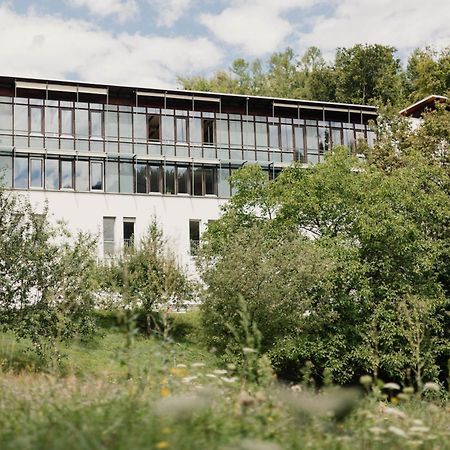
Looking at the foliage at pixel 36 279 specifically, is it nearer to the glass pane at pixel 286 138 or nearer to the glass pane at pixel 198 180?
the glass pane at pixel 198 180

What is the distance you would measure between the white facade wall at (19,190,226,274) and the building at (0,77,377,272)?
0.06m

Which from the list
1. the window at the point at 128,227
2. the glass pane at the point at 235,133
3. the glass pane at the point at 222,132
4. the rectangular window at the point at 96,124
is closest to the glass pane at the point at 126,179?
the window at the point at 128,227

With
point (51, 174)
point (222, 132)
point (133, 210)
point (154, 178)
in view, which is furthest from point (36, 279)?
point (222, 132)

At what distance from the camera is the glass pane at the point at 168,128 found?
46469 millimetres

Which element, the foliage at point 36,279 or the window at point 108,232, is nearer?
the foliage at point 36,279

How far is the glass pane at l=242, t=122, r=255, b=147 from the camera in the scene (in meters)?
47.9

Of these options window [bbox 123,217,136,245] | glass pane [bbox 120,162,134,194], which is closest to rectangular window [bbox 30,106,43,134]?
glass pane [bbox 120,162,134,194]

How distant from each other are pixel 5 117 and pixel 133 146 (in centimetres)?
701

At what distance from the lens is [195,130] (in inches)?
1859

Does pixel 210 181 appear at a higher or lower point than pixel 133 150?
lower

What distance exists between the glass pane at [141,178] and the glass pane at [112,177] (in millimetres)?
1154

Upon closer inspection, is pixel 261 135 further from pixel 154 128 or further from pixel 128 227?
pixel 128 227

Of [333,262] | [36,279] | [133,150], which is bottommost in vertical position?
[36,279]

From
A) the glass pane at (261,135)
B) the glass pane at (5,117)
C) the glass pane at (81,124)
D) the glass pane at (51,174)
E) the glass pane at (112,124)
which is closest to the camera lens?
the glass pane at (51,174)
